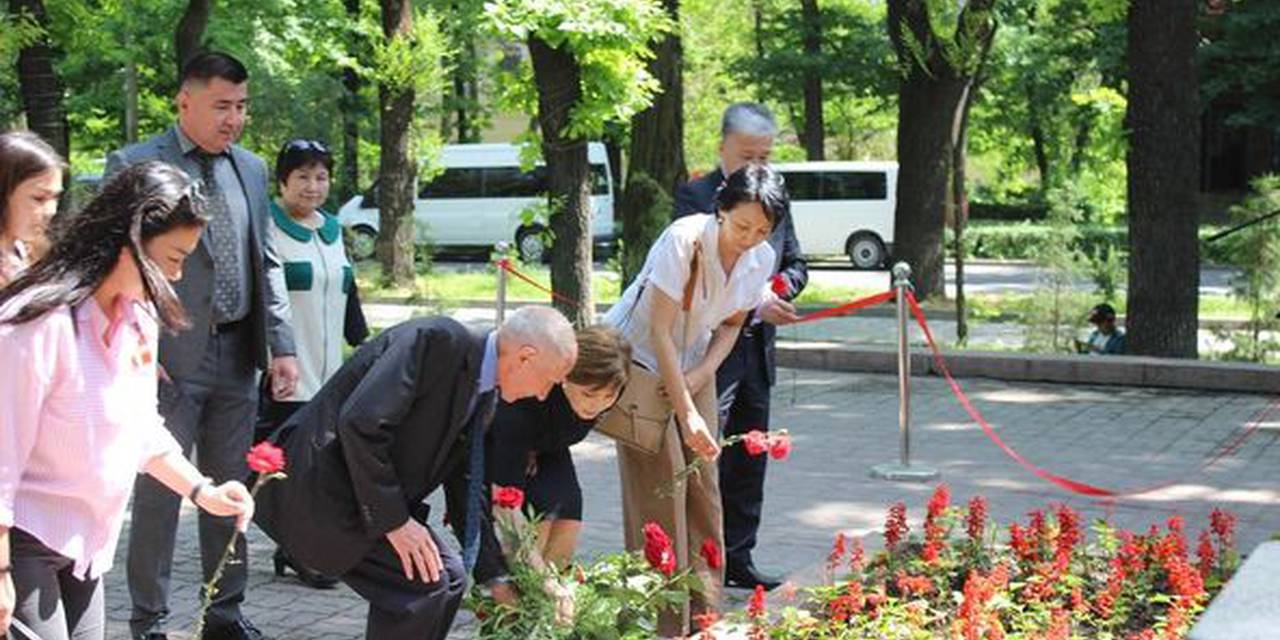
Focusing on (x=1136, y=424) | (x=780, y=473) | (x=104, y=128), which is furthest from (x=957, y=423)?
(x=104, y=128)

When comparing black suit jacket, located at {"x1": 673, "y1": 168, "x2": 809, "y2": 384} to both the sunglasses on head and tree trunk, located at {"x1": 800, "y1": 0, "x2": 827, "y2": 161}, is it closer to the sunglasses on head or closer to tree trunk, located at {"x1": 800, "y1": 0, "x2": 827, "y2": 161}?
the sunglasses on head

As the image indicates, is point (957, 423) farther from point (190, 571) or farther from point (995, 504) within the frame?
point (190, 571)

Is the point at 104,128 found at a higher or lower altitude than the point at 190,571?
higher

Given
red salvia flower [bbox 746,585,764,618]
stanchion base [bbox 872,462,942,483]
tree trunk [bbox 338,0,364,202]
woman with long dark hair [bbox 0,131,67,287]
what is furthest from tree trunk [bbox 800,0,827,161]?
woman with long dark hair [bbox 0,131,67,287]

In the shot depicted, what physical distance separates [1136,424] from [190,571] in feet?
20.8

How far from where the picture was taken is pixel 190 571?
6781 millimetres

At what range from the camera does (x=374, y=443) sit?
3.96 meters

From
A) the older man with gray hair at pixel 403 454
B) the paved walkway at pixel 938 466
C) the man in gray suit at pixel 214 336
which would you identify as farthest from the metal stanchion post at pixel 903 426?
the older man with gray hair at pixel 403 454

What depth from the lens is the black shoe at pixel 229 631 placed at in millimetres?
5523

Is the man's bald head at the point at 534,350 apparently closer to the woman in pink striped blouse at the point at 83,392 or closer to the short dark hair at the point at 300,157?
the woman in pink striped blouse at the point at 83,392

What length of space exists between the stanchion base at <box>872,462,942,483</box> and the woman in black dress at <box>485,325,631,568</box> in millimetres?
4150

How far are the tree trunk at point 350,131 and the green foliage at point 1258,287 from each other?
55.6 feet

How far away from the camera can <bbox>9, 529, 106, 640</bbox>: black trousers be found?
3467 millimetres

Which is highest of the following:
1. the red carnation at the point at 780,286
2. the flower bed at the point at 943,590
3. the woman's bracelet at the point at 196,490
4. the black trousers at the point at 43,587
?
the red carnation at the point at 780,286
